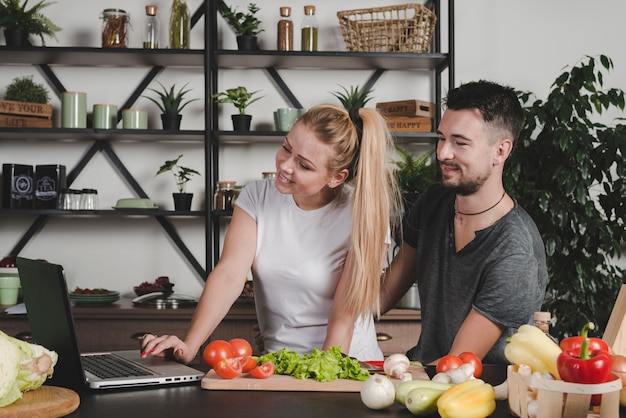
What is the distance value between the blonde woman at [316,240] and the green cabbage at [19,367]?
0.61 m

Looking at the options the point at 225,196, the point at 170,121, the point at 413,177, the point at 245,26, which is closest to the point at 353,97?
the point at 413,177

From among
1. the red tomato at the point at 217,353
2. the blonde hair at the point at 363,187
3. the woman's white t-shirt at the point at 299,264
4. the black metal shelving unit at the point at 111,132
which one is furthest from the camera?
the black metal shelving unit at the point at 111,132

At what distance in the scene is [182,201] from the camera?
389cm

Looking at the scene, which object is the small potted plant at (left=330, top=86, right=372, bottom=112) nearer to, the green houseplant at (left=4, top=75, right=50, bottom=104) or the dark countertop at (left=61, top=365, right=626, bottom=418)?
the green houseplant at (left=4, top=75, right=50, bottom=104)

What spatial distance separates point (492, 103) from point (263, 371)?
1108mm

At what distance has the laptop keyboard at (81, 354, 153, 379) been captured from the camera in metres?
1.66

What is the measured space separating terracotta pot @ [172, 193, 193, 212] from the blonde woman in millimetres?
1617

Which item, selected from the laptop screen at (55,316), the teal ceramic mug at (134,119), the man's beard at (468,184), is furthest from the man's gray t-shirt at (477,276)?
the teal ceramic mug at (134,119)

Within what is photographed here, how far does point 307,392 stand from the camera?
1574 mm

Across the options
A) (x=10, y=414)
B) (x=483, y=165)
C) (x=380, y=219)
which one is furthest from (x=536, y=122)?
(x=10, y=414)

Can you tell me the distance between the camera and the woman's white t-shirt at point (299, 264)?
2.24 meters

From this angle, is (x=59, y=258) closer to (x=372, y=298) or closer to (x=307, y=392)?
(x=372, y=298)

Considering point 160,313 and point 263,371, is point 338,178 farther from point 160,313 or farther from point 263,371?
point 160,313

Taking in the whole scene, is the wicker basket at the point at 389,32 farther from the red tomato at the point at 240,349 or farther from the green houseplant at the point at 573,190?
the red tomato at the point at 240,349
